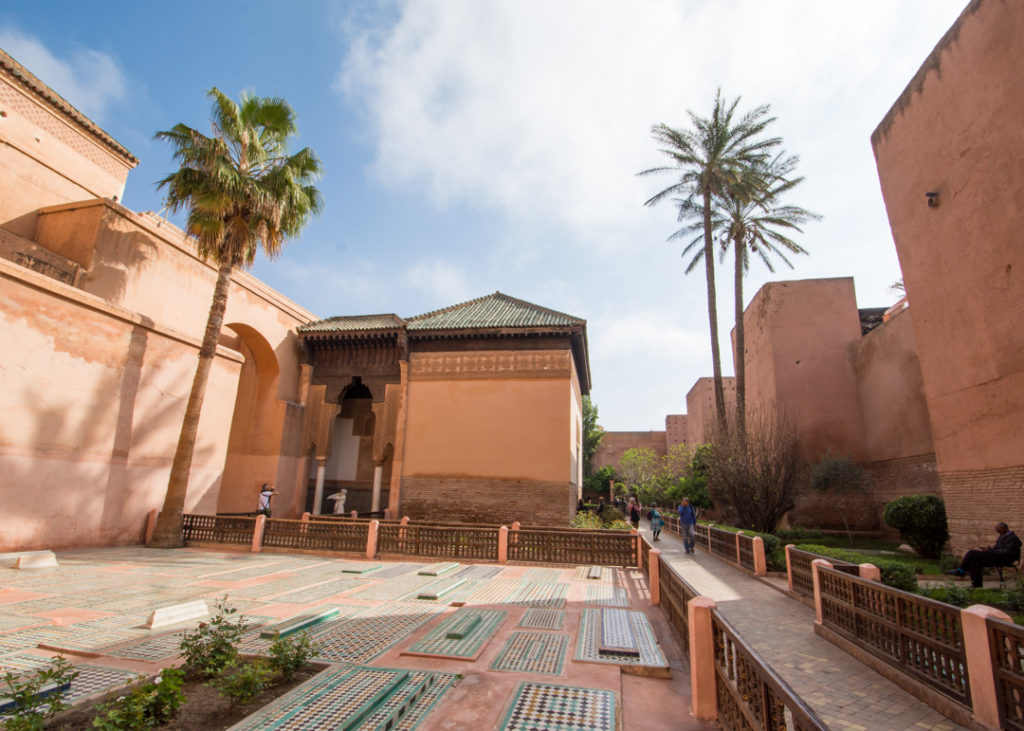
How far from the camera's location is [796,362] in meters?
19.7

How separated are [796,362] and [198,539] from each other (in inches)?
799

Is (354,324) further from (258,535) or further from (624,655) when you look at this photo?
(624,655)

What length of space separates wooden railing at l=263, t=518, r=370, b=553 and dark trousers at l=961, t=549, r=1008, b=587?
10356 millimetres

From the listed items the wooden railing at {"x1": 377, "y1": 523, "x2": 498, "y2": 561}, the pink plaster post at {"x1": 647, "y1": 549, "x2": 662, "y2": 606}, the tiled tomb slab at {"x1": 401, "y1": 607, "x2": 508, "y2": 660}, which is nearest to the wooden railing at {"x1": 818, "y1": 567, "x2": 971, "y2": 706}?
the pink plaster post at {"x1": 647, "y1": 549, "x2": 662, "y2": 606}

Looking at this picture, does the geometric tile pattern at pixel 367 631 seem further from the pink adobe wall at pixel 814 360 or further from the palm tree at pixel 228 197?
the pink adobe wall at pixel 814 360

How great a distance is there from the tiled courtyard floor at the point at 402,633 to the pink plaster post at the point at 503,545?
131 cm

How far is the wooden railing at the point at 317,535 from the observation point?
10250mm

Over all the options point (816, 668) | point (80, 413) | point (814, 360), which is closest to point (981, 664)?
point (816, 668)

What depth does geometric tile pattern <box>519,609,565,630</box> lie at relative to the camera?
4.93 metres

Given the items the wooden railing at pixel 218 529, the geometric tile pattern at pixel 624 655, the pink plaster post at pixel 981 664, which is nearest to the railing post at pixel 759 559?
the geometric tile pattern at pixel 624 655

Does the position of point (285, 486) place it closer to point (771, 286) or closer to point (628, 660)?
point (628, 660)

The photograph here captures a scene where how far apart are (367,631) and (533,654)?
1.57m

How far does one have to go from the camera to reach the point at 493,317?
1759 cm

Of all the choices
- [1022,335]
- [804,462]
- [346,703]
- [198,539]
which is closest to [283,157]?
[198,539]
